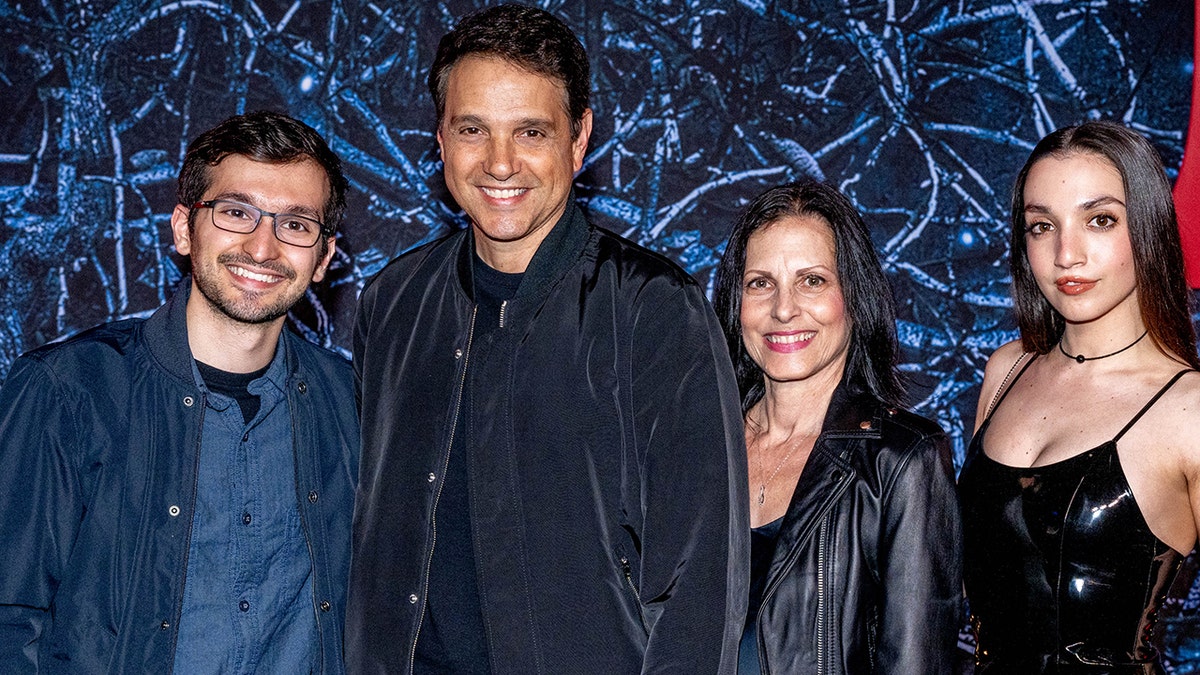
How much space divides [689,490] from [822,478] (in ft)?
1.30

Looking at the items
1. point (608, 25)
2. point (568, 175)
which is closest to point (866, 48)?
point (608, 25)

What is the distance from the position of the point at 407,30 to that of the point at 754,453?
6.18ft

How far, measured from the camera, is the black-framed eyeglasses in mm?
2250

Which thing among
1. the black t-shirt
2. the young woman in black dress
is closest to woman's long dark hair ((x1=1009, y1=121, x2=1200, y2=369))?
the young woman in black dress

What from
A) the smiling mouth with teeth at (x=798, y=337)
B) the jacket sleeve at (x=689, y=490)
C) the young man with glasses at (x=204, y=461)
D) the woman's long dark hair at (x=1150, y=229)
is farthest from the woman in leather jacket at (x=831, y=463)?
the young man with glasses at (x=204, y=461)

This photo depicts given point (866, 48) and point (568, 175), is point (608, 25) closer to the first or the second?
point (866, 48)

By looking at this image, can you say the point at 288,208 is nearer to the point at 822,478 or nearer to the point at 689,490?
the point at 689,490

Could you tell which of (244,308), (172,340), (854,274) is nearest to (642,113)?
(854,274)

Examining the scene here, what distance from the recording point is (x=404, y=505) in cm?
210

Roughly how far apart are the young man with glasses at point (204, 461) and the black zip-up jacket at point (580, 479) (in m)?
0.17

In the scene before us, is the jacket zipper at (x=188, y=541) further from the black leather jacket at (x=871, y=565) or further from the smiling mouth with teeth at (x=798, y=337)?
the smiling mouth with teeth at (x=798, y=337)

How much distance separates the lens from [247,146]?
90.8 inches

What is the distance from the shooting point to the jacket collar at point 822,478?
84.9 inches

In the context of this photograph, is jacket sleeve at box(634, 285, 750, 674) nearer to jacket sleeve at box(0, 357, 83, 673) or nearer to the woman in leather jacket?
the woman in leather jacket
